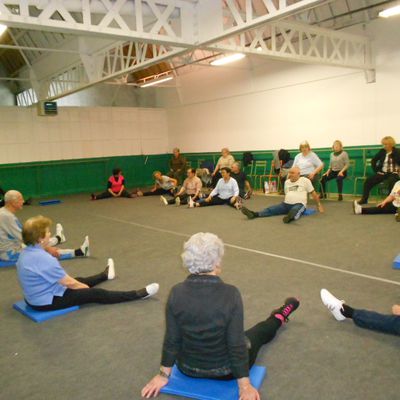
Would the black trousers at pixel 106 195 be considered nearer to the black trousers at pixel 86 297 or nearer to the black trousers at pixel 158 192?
the black trousers at pixel 158 192

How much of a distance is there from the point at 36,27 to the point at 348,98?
7.41 m

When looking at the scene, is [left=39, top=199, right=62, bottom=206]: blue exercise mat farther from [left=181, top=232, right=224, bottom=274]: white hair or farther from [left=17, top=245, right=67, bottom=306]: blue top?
[left=181, top=232, right=224, bottom=274]: white hair

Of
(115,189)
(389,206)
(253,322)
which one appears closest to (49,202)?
(115,189)

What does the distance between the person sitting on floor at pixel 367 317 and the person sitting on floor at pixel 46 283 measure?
159cm

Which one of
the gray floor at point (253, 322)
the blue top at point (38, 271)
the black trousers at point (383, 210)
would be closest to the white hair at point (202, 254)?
the gray floor at point (253, 322)

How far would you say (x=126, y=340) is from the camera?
10.0 feet

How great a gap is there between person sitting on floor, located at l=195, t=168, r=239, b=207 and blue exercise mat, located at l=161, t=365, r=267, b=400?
6650 millimetres

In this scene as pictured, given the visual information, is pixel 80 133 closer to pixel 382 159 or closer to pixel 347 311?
pixel 382 159

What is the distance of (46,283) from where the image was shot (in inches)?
132

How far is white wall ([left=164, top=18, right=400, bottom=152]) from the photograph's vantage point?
356 inches

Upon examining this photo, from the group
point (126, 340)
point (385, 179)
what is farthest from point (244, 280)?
point (385, 179)

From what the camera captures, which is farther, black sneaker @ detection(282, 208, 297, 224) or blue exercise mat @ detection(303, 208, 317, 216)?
blue exercise mat @ detection(303, 208, 317, 216)

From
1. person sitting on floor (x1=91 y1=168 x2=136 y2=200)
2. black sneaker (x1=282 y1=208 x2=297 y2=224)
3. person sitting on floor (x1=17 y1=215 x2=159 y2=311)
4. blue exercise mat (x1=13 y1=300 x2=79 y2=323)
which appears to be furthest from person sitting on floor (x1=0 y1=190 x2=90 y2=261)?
person sitting on floor (x1=91 y1=168 x2=136 y2=200)

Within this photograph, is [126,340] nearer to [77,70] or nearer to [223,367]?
[223,367]
